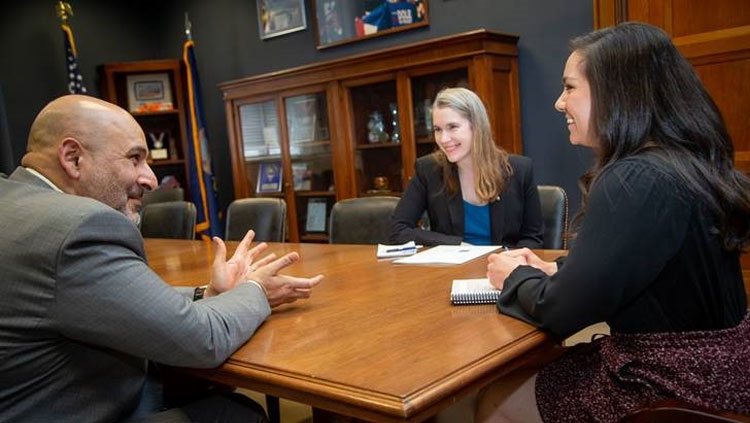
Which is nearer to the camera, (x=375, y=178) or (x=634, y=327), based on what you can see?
(x=634, y=327)

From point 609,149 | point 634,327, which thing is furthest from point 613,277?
point 609,149

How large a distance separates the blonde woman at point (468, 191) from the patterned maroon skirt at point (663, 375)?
1266 millimetres

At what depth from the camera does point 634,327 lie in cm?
117

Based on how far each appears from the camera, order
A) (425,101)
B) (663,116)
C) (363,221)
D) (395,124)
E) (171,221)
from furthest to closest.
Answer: (395,124) < (425,101) < (171,221) < (363,221) < (663,116)

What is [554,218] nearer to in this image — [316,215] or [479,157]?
[479,157]

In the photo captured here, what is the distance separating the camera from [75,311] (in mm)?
1057

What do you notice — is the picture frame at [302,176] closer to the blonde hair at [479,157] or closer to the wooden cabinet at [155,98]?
the wooden cabinet at [155,98]

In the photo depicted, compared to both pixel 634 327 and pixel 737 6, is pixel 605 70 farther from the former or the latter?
pixel 737 6

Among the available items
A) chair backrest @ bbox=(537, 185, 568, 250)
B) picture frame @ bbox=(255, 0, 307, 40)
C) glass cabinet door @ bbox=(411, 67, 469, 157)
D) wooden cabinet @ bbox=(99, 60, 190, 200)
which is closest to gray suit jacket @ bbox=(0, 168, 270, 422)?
chair backrest @ bbox=(537, 185, 568, 250)

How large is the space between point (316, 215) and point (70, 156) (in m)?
3.52

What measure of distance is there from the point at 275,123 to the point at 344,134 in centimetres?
76

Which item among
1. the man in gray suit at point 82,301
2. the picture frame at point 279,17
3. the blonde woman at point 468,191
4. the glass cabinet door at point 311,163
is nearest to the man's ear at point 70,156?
the man in gray suit at point 82,301

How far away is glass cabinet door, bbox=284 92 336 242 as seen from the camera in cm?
459

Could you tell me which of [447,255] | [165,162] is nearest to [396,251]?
[447,255]
